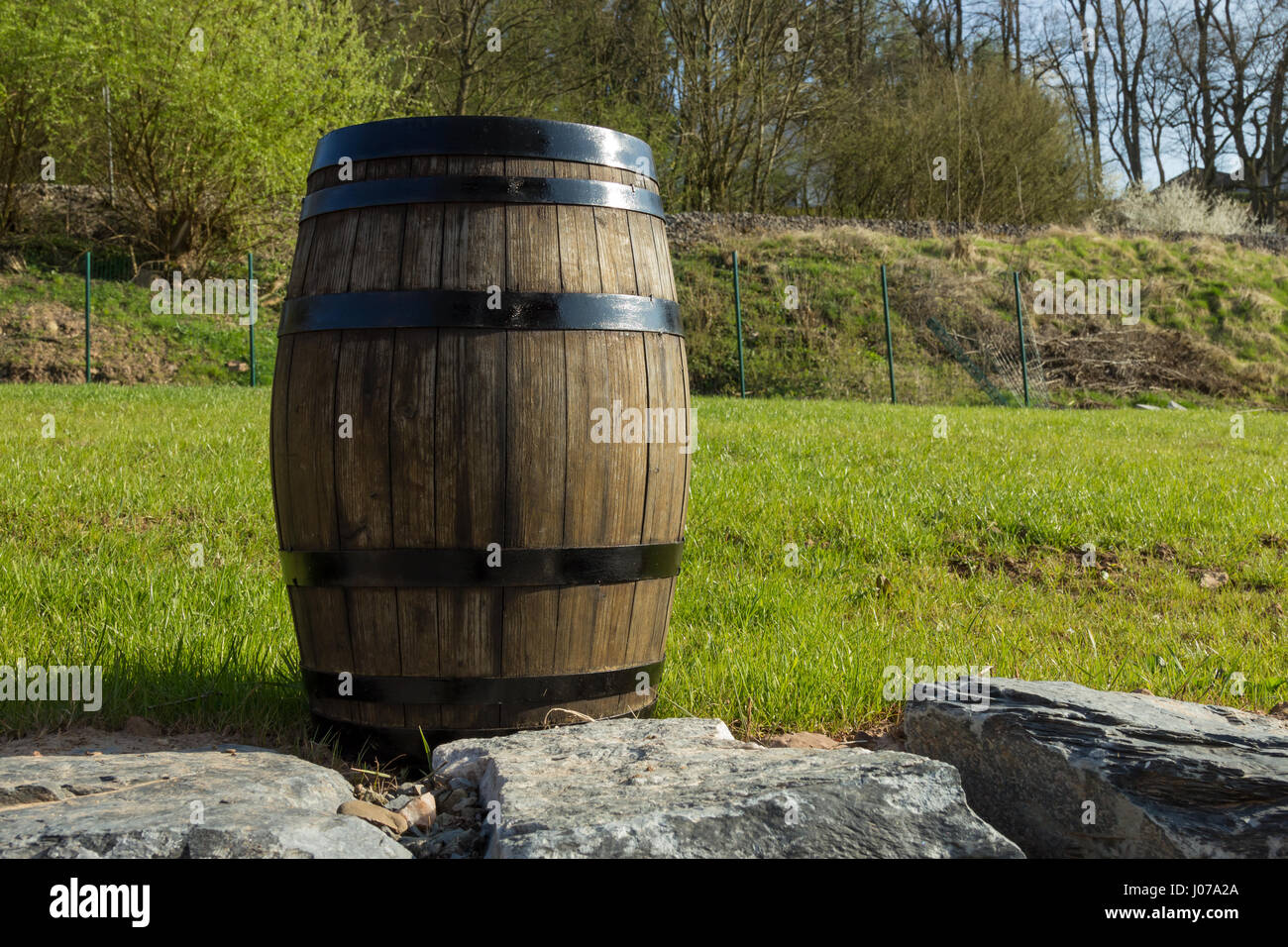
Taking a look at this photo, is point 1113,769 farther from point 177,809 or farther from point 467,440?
point 177,809

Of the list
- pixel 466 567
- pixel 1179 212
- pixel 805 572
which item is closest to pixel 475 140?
pixel 466 567

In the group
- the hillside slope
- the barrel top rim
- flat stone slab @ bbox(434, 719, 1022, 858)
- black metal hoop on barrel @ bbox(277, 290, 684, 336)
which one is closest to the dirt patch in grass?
the hillside slope

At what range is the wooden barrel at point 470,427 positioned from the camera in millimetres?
2588

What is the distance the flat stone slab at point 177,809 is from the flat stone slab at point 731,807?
286 mm

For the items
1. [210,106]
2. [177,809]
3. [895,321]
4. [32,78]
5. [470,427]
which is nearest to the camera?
[177,809]

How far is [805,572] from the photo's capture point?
493cm

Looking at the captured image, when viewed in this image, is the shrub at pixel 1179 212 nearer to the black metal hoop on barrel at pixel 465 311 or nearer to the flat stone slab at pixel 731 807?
the black metal hoop on barrel at pixel 465 311

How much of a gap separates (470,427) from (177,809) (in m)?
1.04

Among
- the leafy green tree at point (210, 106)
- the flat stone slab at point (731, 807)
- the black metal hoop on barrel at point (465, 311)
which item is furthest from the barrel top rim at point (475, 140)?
the leafy green tree at point (210, 106)

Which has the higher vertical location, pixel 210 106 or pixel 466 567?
pixel 210 106

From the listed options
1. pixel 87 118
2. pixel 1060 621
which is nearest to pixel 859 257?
pixel 87 118

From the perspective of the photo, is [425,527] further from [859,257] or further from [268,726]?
[859,257]

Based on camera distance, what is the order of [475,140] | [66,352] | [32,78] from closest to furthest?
[475,140] → [66,352] → [32,78]
